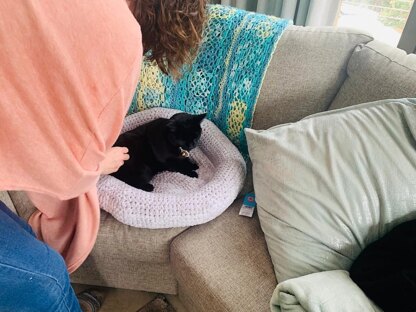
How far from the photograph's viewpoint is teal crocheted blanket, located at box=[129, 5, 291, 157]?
1182 mm

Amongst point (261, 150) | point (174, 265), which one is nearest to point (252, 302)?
point (174, 265)

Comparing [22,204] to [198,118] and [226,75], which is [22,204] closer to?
[198,118]

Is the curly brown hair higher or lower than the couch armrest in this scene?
higher

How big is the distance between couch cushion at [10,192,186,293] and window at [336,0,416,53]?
1.36m

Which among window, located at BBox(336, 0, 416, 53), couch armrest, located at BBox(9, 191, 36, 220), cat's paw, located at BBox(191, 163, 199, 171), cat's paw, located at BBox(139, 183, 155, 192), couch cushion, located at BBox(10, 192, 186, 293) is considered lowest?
couch cushion, located at BBox(10, 192, 186, 293)

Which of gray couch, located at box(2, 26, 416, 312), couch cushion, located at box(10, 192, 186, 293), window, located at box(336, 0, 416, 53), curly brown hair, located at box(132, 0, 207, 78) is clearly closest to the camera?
curly brown hair, located at box(132, 0, 207, 78)

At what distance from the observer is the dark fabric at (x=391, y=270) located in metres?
0.67

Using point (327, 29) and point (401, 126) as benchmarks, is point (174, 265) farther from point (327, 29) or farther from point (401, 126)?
point (327, 29)

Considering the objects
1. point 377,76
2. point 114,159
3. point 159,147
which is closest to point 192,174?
point 159,147

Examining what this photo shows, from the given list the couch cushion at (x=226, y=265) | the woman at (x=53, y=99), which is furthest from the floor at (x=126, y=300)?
the woman at (x=53, y=99)

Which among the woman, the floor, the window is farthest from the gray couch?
the window

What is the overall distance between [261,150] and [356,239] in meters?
0.35

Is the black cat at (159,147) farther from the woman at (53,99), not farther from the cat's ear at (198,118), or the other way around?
the woman at (53,99)

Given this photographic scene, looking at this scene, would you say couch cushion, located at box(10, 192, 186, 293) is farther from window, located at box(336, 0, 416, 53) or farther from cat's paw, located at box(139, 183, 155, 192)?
window, located at box(336, 0, 416, 53)
